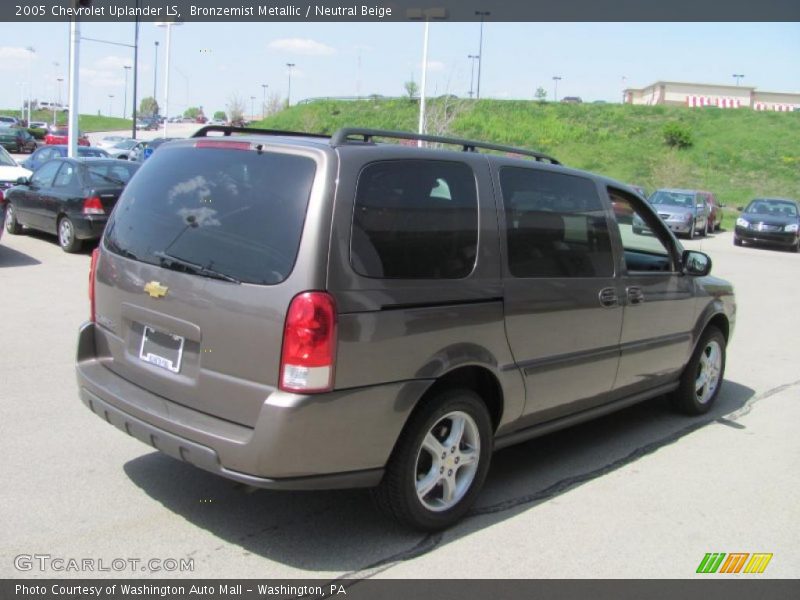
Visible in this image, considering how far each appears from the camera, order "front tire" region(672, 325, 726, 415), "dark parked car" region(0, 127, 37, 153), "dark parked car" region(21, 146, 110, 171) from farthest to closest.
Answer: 1. "dark parked car" region(0, 127, 37, 153)
2. "dark parked car" region(21, 146, 110, 171)
3. "front tire" region(672, 325, 726, 415)

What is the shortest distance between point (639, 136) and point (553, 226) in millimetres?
54058

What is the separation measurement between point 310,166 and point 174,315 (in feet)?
3.09

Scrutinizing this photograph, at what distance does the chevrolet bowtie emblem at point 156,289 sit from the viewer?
381 centimetres

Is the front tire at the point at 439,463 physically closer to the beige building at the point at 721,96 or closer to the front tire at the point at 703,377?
the front tire at the point at 703,377

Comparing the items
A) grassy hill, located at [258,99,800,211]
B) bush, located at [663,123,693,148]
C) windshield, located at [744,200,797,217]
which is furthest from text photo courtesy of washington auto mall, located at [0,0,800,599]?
bush, located at [663,123,693,148]

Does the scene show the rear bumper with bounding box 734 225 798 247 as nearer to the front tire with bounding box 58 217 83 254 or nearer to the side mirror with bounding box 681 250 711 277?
the front tire with bounding box 58 217 83 254

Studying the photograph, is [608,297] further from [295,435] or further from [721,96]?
[721,96]

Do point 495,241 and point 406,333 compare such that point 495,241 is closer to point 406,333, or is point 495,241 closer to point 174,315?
point 406,333

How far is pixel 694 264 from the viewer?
595cm

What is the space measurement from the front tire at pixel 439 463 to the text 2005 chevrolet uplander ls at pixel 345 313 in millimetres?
10

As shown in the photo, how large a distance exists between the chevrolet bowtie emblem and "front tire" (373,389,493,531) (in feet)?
4.29

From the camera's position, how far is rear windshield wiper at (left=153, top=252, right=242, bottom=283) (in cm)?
361
